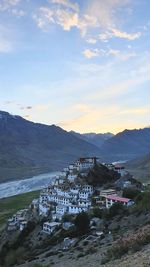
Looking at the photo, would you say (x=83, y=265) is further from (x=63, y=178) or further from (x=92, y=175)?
(x=63, y=178)

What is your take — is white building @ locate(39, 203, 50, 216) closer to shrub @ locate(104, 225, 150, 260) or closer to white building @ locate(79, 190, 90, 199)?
white building @ locate(79, 190, 90, 199)

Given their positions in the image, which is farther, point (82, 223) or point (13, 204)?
point (13, 204)

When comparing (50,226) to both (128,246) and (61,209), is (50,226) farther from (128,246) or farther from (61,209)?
(128,246)

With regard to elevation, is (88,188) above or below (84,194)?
above

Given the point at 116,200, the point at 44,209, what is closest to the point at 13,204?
the point at 44,209

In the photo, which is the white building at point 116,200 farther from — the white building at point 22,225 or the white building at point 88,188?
the white building at point 22,225

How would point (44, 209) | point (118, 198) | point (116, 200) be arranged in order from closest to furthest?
1. point (116, 200)
2. point (118, 198)
3. point (44, 209)

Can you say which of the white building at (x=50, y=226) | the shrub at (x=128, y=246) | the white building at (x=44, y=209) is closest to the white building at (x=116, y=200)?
the white building at (x=50, y=226)

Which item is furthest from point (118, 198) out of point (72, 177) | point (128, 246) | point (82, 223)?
point (128, 246)

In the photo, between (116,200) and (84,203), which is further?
(84,203)

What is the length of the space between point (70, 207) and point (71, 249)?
27.2 meters

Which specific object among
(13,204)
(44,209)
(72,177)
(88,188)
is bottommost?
(13,204)

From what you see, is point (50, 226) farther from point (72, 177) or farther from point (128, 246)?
point (128, 246)

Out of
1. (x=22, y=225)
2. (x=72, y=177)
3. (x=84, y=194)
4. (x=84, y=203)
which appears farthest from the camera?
(x=72, y=177)
